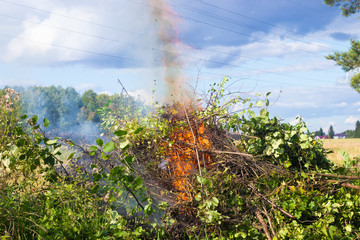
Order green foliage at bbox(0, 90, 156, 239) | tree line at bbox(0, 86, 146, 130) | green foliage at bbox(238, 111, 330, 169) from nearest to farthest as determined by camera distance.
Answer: green foliage at bbox(0, 90, 156, 239)
green foliage at bbox(238, 111, 330, 169)
tree line at bbox(0, 86, 146, 130)

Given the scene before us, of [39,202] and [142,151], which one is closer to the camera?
[39,202]

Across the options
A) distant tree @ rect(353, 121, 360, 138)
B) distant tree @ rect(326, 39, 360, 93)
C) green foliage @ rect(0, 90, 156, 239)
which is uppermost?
distant tree @ rect(326, 39, 360, 93)

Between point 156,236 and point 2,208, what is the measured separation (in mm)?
1848

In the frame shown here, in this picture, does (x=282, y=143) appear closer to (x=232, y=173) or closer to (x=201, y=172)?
(x=232, y=173)

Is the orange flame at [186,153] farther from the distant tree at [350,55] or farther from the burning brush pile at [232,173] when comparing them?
the distant tree at [350,55]

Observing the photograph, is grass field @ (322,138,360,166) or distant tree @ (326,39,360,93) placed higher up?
distant tree @ (326,39,360,93)

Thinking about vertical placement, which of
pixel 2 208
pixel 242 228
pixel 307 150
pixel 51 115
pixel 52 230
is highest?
pixel 51 115

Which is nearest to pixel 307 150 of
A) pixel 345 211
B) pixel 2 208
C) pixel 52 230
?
pixel 345 211

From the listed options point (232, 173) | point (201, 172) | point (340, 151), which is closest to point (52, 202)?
point (201, 172)

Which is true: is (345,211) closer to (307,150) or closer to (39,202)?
(307,150)

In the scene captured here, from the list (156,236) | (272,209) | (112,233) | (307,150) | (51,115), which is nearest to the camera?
(112,233)

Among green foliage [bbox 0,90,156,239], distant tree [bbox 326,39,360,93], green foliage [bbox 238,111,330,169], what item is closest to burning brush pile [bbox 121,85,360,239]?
green foliage [bbox 238,111,330,169]

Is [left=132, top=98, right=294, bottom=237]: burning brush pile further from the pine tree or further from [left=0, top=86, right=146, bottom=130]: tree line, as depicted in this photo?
the pine tree

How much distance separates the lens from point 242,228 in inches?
170
